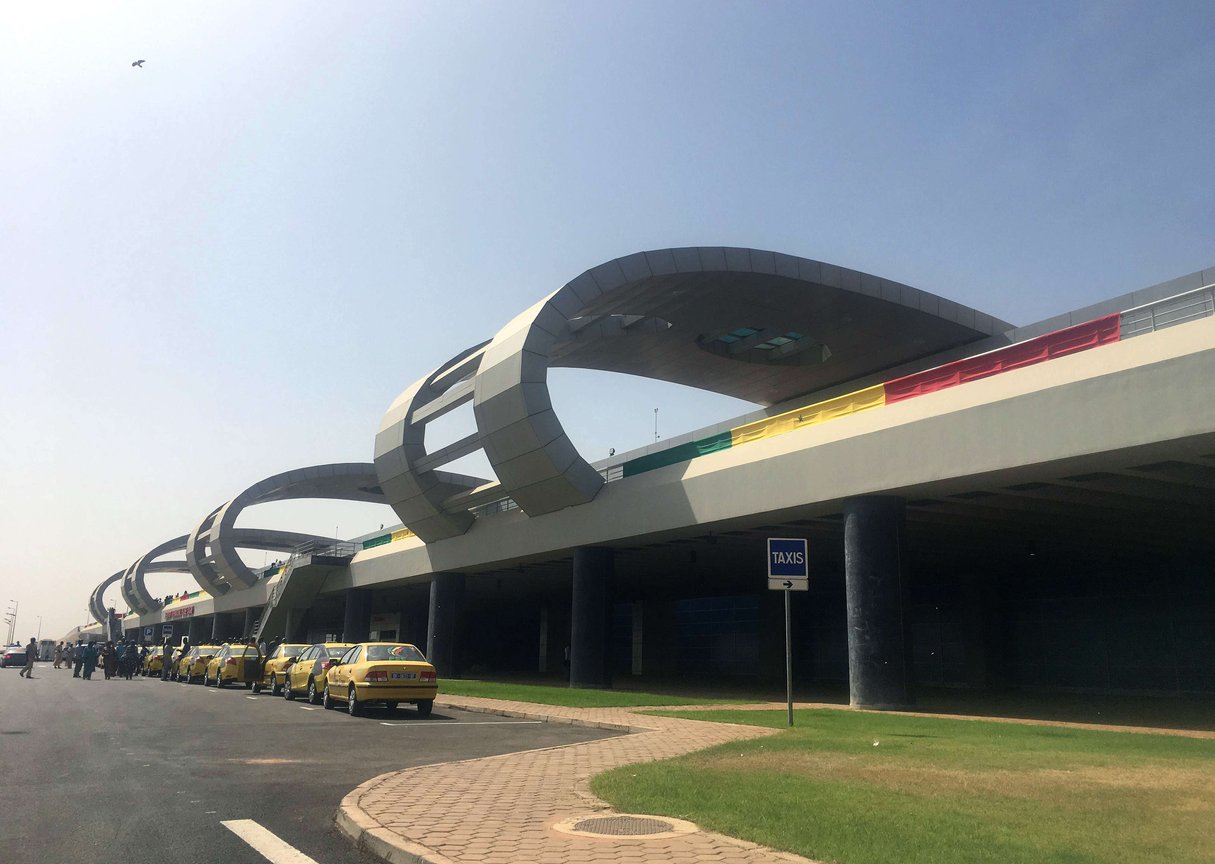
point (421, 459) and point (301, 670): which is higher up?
point (421, 459)

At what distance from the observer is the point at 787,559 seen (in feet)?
49.1

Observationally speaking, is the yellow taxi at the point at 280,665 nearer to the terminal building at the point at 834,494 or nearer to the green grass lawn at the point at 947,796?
the terminal building at the point at 834,494

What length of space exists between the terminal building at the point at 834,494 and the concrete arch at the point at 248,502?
8.33m

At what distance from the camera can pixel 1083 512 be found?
23781 millimetres

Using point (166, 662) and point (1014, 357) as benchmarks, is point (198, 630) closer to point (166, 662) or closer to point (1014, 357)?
point (166, 662)

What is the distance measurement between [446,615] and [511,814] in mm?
35548

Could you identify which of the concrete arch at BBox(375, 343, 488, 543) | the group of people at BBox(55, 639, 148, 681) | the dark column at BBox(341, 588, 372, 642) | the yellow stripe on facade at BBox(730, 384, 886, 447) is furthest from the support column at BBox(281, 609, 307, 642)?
the yellow stripe on facade at BBox(730, 384, 886, 447)

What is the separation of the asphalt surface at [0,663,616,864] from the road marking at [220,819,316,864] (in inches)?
3.6

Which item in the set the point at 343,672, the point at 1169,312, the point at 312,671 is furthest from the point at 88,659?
the point at 1169,312

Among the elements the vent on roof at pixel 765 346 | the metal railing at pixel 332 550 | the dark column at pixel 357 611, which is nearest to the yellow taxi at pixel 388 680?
the vent on roof at pixel 765 346

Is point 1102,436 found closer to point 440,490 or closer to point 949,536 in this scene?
point 949,536

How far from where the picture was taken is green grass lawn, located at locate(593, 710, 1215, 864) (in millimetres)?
6156

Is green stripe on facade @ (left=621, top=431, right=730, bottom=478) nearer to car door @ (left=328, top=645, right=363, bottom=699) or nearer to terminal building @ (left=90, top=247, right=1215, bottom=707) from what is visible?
terminal building @ (left=90, top=247, right=1215, bottom=707)

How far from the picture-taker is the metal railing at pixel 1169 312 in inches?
622
